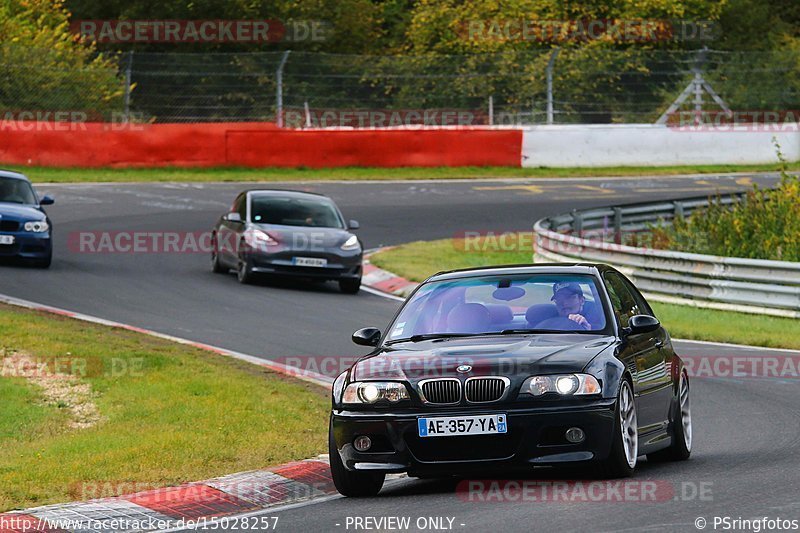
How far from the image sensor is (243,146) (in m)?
37.5

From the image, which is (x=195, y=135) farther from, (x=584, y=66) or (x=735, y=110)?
(x=735, y=110)

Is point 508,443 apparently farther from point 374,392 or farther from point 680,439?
point 680,439

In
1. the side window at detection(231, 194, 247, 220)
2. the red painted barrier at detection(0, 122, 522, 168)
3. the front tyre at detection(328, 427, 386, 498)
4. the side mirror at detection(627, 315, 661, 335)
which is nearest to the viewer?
the front tyre at detection(328, 427, 386, 498)

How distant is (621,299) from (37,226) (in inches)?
559

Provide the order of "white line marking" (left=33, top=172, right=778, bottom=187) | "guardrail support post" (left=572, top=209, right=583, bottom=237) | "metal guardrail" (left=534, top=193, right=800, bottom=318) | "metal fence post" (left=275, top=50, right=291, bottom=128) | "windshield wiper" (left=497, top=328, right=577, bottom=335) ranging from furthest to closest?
"metal fence post" (left=275, top=50, right=291, bottom=128) → "white line marking" (left=33, top=172, right=778, bottom=187) → "guardrail support post" (left=572, top=209, right=583, bottom=237) → "metal guardrail" (left=534, top=193, right=800, bottom=318) → "windshield wiper" (left=497, top=328, right=577, bottom=335)

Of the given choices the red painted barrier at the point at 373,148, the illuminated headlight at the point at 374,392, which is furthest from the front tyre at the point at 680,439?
the red painted barrier at the point at 373,148

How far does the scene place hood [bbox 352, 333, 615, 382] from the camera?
866 cm

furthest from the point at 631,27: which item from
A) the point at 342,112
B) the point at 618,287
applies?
the point at 618,287

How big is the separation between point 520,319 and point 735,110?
Answer: 3307 centimetres

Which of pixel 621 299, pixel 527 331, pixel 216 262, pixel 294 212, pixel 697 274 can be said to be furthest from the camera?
pixel 216 262

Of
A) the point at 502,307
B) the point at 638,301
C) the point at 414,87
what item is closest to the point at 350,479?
the point at 502,307

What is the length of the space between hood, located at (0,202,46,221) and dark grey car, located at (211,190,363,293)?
2862 mm

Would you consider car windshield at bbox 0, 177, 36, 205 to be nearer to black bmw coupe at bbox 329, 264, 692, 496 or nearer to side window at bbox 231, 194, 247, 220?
side window at bbox 231, 194, 247, 220

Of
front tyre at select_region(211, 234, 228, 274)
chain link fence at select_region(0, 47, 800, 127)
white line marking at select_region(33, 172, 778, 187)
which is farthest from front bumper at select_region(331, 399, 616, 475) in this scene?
chain link fence at select_region(0, 47, 800, 127)
